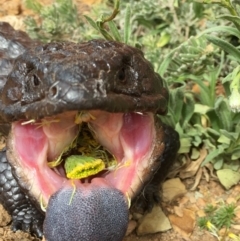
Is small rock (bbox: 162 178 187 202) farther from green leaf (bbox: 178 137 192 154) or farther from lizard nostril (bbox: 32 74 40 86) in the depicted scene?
lizard nostril (bbox: 32 74 40 86)

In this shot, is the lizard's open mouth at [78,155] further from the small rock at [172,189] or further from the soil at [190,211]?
the small rock at [172,189]

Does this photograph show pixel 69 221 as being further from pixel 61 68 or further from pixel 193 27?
pixel 193 27

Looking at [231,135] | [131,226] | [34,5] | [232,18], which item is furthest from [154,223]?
[34,5]

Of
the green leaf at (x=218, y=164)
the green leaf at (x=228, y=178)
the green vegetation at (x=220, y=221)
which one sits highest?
the green leaf at (x=218, y=164)

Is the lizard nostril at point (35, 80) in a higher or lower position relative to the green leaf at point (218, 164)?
higher

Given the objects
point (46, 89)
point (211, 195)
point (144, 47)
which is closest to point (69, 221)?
point (46, 89)

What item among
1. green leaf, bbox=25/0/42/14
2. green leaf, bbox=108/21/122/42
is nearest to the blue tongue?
green leaf, bbox=108/21/122/42

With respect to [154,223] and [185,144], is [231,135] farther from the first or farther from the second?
[154,223]

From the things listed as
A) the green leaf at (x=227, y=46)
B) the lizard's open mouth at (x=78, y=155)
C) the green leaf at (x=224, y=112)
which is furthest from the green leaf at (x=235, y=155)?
the lizard's open mouth at (x=78, y=155)
